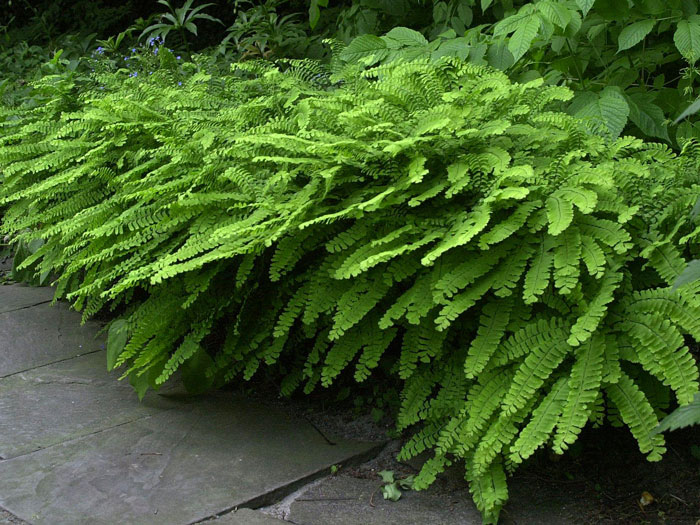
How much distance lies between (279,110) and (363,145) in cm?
93

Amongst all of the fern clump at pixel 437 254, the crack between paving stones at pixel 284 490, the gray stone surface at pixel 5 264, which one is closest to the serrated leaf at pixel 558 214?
the fern clump at pixel 437 254

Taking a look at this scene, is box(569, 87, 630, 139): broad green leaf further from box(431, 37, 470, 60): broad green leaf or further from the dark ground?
the dark ground

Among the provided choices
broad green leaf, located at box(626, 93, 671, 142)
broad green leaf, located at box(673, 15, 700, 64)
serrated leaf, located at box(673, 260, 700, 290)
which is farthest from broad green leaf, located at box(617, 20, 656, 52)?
serrated leaf, located at box(673, 260, 700, 290)

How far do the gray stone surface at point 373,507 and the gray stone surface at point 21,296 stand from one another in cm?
276

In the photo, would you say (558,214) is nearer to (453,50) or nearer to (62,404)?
(453,50)

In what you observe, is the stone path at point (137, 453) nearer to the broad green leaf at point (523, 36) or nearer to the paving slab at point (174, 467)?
the paving slab at point (174, 467)

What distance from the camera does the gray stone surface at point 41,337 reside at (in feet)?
12.8

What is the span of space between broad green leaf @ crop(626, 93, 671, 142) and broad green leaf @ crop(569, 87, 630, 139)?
0.54ft

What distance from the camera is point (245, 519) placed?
240 centimetres

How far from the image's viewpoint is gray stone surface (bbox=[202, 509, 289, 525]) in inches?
93.7

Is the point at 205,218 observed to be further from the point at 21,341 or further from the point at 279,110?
the point at 21,341

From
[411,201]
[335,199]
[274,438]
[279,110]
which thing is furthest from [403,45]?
[274,438]

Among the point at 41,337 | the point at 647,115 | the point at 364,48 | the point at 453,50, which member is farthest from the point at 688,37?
the point at 41,337

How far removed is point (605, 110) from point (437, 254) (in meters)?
1.27
